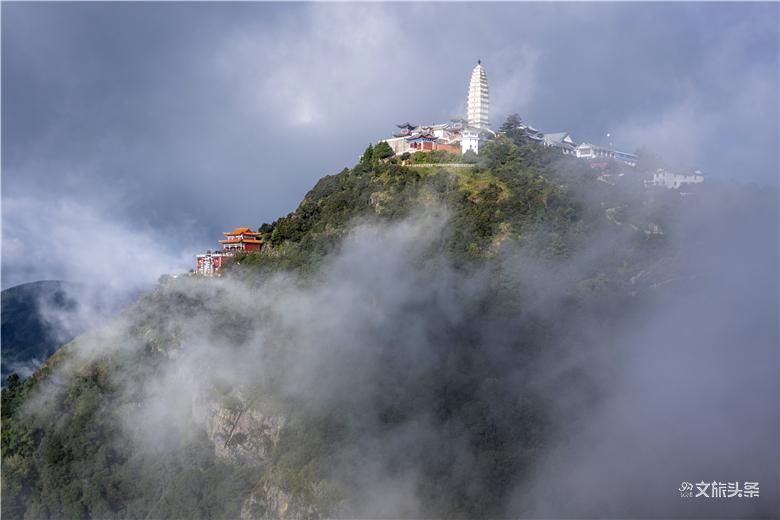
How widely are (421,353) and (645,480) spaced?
27.4 ft

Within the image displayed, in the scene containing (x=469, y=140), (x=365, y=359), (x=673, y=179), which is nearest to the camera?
(x=365, y=359)

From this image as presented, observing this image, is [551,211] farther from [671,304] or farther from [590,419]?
[590,419]

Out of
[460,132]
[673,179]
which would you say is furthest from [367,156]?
[673,179]

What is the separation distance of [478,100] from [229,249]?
1280cm

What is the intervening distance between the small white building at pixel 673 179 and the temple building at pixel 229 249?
15.7 meters

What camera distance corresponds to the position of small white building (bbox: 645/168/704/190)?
33.9 meters

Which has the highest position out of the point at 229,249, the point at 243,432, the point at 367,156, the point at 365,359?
the point at 367,156

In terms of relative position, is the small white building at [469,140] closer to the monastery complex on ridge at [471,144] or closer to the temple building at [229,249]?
the monastery complex on ridge at [471,144]

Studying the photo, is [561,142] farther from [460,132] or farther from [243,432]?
[243,432]

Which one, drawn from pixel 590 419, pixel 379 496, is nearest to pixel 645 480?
pixel 590 419

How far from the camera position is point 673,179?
34.5 m

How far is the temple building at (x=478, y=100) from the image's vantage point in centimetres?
3847

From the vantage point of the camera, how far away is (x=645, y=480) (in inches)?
945

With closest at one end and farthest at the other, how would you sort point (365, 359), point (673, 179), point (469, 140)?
point (365, 359) → point (673, 179) → point (469, 140)
